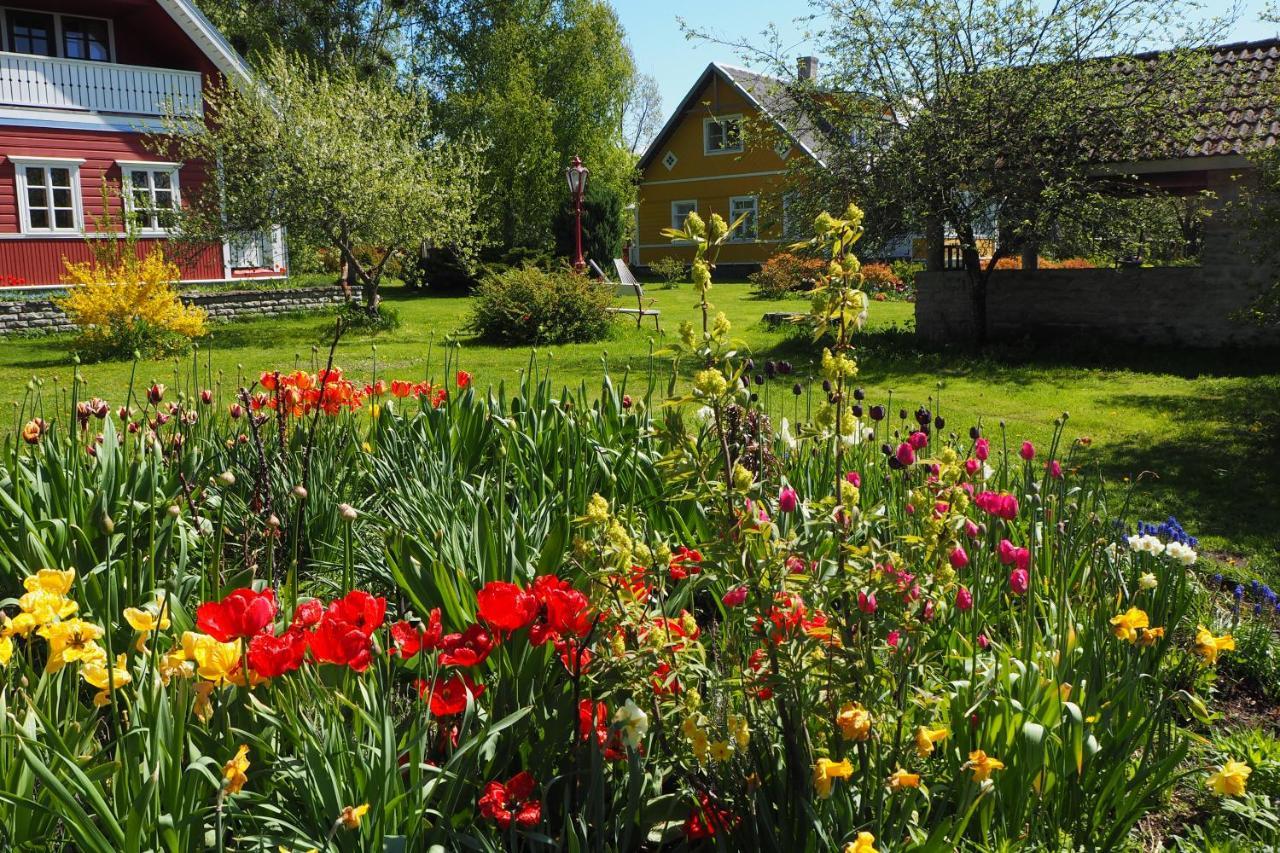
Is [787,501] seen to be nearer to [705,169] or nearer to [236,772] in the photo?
[236,772]

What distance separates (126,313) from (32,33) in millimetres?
12004

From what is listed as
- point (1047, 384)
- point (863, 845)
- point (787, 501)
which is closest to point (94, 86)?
point (1047, 384)

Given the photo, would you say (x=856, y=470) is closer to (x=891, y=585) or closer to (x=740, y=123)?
(x=891, y=585)

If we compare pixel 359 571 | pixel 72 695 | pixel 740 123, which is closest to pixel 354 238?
pixel 740 123

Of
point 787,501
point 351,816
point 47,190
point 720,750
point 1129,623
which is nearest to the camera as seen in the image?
point 351,816

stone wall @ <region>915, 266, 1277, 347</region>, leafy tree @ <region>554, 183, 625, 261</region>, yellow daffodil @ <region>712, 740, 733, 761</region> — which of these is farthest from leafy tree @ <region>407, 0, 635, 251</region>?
yellow daffodil @ <region>712, 740, 733, 761</region>

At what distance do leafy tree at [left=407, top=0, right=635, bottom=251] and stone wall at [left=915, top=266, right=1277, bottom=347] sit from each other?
15.2 meters

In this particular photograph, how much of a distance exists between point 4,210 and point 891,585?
22.7m

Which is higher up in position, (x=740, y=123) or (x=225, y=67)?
(x=225, y=67)

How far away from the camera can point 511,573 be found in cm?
265

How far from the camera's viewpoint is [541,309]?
47.2ft

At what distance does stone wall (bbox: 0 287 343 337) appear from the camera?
16.5 metres

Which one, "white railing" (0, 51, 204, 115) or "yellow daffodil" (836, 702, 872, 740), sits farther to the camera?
"white railing" (0, 51, 204, 115)

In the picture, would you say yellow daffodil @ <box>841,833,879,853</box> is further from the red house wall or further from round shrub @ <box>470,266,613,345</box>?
the red house wall
